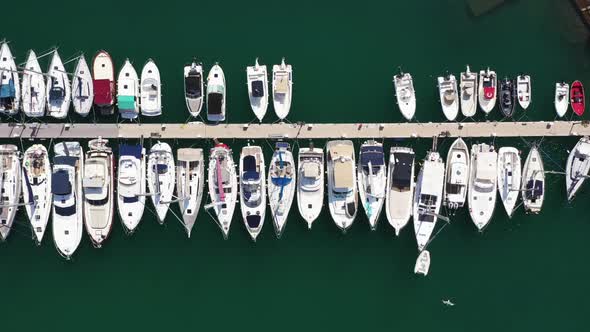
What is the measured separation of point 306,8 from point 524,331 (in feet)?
76.3

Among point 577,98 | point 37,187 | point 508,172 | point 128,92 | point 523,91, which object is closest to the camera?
point 37,187

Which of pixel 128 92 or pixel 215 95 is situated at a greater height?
pixel 128 92

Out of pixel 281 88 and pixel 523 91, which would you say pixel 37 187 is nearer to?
pixel 281 88

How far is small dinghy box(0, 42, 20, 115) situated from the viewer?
34312 millimetres

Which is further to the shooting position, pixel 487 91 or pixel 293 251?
pixel 293 251

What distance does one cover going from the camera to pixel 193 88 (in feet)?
115

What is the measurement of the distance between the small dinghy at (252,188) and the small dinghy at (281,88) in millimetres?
2594

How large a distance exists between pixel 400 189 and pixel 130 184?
15420 mm

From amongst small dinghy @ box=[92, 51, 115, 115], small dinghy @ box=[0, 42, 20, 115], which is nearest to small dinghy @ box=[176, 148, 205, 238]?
small dinghy @ box=[92, 51, 115, 115]

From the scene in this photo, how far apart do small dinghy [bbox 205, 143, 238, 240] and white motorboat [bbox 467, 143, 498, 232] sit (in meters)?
13.7

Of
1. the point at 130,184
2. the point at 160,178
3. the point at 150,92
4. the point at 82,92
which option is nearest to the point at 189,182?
the point at 160,178

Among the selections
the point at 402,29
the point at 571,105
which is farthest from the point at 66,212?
the point at 571,105

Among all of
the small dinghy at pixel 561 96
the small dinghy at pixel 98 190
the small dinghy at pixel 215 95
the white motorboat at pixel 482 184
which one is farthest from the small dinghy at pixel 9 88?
the small dinghy at pixel 561 96

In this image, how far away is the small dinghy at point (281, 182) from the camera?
3484cm
